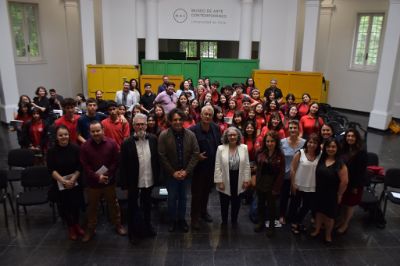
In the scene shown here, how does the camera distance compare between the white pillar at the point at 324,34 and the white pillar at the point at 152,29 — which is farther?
the white pillar at the point at 324,34

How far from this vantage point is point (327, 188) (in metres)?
4.48

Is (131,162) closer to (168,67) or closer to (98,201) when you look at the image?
(98,201)

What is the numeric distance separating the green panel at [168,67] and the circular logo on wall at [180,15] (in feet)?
5.31

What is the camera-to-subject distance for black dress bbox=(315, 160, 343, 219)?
173 inches

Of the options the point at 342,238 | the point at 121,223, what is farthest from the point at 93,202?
the point at 342,238

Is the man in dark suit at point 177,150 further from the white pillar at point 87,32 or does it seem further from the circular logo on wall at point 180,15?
the circular logo on wall at point 180,15

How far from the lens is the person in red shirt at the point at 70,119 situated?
5.41 m

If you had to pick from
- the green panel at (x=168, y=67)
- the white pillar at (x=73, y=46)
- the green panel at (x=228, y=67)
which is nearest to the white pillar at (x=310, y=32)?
the green panel at (x=228, y=67)

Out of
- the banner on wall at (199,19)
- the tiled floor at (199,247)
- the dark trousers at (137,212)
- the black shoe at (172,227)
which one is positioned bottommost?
the tiled floor at (199,247)

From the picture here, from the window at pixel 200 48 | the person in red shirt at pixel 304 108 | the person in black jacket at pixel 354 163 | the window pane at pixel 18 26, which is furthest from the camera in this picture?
the window at pixel 200 48

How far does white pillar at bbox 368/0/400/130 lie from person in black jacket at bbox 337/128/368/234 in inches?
289

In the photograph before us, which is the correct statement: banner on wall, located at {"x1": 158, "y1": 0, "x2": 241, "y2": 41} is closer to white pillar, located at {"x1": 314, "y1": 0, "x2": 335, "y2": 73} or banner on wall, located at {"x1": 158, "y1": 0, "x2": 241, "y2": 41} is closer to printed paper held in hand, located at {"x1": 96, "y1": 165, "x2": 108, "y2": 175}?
white pillar, located at {"x1": 314, "y1": 0, "x2": 335, "y2": 73}

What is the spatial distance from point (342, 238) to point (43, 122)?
562 cm

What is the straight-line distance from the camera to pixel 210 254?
4.52 metres
